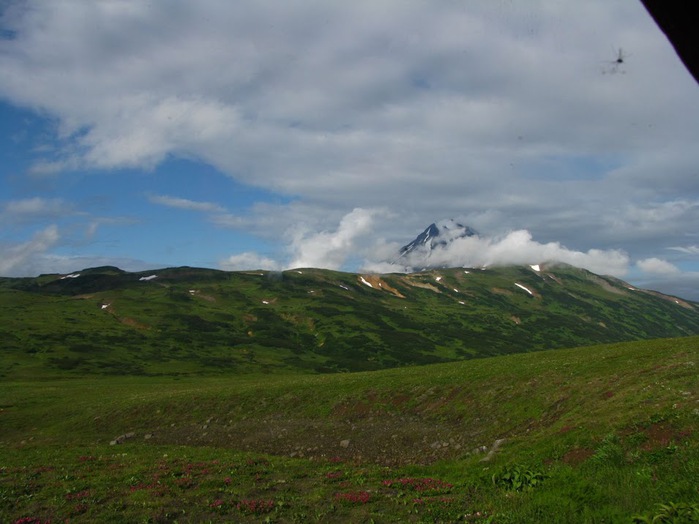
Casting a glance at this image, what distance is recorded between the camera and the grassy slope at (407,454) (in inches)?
578

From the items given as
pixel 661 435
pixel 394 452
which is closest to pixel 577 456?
pixel 661 435

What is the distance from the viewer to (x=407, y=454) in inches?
1118

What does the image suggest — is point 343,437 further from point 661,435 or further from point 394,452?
point 661,435

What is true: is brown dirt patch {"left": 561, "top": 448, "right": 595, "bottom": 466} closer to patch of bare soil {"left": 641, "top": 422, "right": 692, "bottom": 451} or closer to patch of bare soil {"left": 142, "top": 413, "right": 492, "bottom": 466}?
patch of bare soil {"left": 641, "top": 422, "right": 692, "bottom": 451}

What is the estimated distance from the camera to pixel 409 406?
1474 inches

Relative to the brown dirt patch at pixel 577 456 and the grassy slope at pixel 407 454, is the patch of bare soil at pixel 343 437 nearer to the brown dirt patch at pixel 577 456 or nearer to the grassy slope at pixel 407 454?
the grassy slope at pixel 407 454

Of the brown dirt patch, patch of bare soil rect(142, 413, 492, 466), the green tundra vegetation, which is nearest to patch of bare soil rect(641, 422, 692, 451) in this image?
the green tundra vegetation

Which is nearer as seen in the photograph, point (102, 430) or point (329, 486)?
point (329, 486)

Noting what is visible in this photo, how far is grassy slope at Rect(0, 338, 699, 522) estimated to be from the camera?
14688 millimetres

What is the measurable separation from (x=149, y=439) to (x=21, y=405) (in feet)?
123

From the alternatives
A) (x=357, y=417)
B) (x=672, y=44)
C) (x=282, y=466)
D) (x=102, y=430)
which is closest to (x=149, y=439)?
(x=102, y=430)

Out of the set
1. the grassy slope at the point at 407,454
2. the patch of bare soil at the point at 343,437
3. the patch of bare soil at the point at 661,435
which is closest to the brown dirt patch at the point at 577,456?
the grassy slope at the point at 407,454

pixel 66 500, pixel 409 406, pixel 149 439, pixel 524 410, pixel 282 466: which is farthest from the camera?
pixel 149 439

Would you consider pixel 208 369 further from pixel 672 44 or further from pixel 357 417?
pixel 672 44
